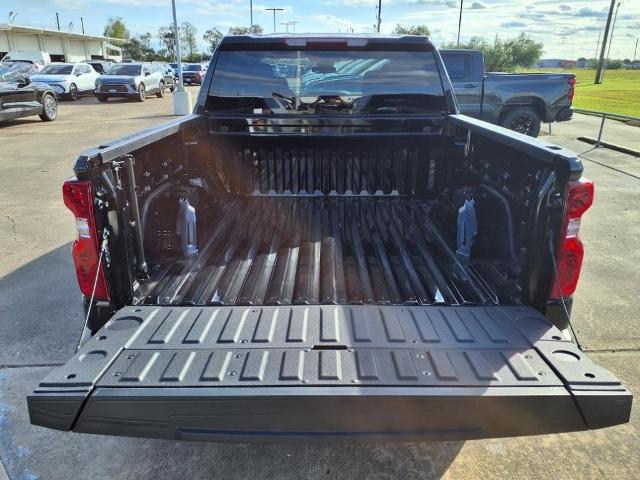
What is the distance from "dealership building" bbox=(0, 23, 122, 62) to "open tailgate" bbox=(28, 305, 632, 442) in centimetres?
5245

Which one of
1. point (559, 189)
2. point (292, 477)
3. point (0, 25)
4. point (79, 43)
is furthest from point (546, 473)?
point (79, 43)

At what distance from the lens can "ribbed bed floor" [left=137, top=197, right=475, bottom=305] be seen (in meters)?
2.77

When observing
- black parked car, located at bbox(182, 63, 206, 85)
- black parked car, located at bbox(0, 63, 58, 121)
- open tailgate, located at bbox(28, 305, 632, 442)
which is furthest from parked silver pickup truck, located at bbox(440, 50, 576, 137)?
black parked car, located at bbox(182, 63, 206, 85)

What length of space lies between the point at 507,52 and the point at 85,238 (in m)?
64.7

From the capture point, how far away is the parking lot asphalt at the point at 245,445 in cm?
257

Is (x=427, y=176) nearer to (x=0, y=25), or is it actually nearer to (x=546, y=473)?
(x=546, y=473)

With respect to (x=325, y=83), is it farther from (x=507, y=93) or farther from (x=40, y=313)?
(x=507, y=93)

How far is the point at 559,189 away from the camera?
2.21m

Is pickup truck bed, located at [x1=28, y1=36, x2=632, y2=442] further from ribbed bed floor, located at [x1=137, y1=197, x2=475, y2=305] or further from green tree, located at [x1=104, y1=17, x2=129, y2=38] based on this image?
green tree, located at [x1=104, y1=17, x2=129, y2=38]

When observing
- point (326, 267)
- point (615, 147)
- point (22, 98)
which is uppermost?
point (326, 267)

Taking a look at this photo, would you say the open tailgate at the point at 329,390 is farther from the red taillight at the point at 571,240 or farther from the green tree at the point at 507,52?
the green tree at the point at 507,52

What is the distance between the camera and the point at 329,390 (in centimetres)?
184

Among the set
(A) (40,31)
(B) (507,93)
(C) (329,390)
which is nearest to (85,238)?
(C) (329,390)

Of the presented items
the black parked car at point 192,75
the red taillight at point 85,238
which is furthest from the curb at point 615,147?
the black parked car at point 192,75
